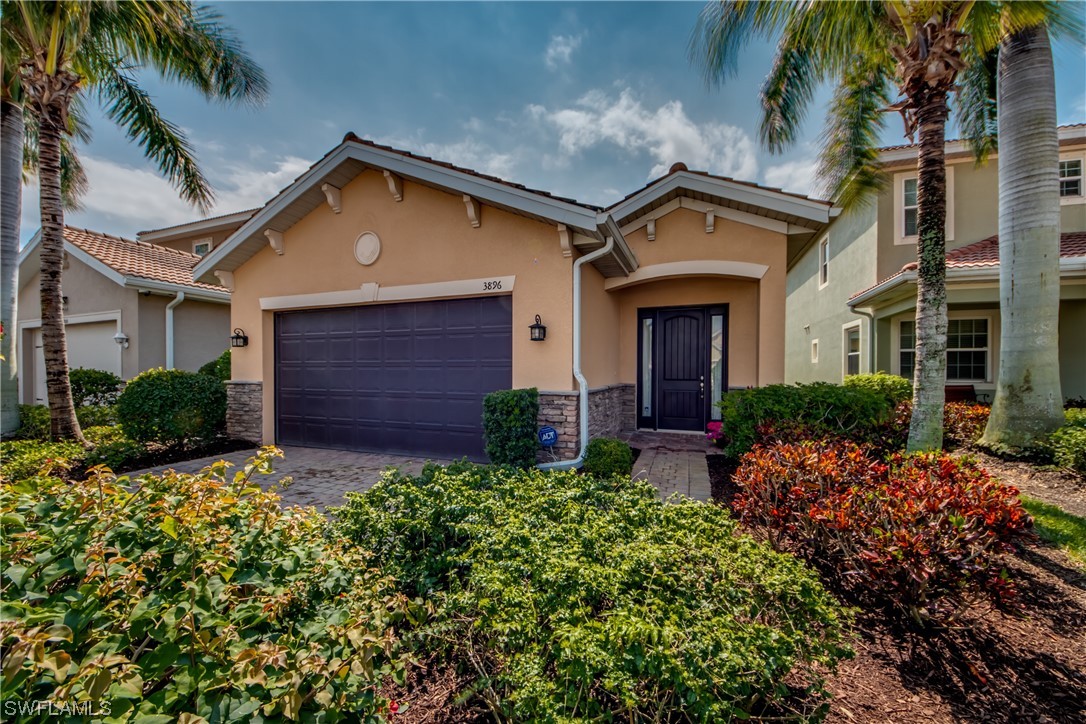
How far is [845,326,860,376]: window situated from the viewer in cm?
1228

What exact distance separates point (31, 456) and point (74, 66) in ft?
22.0

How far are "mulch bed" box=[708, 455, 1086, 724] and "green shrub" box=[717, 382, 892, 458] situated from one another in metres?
2.92

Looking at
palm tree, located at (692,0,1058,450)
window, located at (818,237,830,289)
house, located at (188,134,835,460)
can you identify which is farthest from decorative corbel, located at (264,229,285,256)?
window, located at (818,237,830,289)

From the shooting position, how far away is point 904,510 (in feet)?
8.86

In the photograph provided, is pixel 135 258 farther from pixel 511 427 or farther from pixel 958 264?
pixel 958 264

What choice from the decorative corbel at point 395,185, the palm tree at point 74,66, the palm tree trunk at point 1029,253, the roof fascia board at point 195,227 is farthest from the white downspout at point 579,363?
the roof fascia board at point 195,227

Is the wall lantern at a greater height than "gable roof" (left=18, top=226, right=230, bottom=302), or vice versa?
"gable roof" (left=18, top=226, right=230, bottom=302)

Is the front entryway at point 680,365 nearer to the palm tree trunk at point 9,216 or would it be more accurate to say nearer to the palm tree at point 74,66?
the palm tree at point 74,66

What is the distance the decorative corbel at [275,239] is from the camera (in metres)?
7.96

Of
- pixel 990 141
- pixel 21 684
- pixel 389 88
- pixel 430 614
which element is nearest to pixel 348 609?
pixel 430 614

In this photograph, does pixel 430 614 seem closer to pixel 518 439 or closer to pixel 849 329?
pixel 518 439

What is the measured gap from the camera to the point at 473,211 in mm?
6617

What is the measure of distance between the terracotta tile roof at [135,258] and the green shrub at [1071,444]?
16804 millimetres

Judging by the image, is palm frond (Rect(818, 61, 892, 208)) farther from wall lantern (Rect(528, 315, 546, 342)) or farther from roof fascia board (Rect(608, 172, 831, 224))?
wall lantern (Rect(528, 315, 546, 342))
